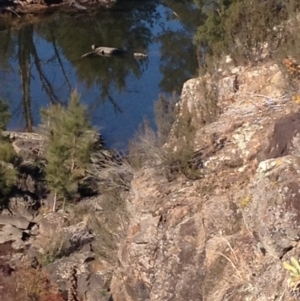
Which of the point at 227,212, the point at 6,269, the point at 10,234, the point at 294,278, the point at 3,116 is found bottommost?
the point at 6,269

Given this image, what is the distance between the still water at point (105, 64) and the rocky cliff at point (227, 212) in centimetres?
826

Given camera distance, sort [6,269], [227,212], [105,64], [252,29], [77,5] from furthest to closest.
Result: 1. [77,5]
2. [105,64]
3. [6,269]
4. [252,29]
5. [227,212]

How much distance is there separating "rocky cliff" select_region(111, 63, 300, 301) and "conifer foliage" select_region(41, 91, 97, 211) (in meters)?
3.91

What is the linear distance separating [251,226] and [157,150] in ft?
9.73

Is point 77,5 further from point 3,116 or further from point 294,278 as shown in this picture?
point 294,278

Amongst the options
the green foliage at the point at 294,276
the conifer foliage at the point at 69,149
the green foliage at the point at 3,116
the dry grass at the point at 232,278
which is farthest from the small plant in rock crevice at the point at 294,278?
the green foliage at the point at 3,116

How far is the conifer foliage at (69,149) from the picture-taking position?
42.3 ft

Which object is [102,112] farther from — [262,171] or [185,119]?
[262,171]

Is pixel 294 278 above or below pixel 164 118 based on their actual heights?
below

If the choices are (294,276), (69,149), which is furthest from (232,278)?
(69,149)

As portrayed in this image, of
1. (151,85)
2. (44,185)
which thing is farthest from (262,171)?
(151,85)

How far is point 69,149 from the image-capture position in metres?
12.9

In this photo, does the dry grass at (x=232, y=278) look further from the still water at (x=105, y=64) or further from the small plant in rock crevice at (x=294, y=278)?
the still water at (x=105, y=64)

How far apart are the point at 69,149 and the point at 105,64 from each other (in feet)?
30.9
